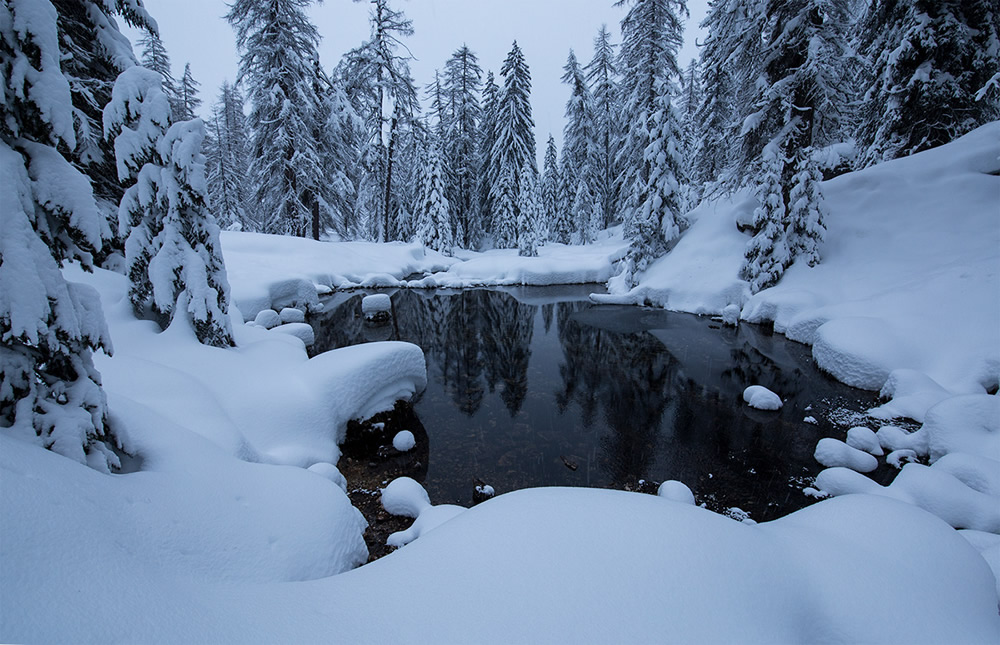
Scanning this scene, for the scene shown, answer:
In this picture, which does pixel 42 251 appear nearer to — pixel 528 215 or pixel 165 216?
pixel 165 216

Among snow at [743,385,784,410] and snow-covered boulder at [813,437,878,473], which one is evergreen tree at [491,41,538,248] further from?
snow-covered boulder at [813,437,878,473]

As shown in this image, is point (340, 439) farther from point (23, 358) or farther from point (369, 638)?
point (369, 638)

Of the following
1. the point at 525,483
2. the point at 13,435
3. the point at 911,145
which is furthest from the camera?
the point at 911,145

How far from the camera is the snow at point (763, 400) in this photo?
789 cm

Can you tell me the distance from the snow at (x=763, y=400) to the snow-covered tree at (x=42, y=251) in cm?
929

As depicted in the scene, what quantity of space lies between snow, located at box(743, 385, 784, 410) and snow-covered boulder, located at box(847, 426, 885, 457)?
1.43 meters

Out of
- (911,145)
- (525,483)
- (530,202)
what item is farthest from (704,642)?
(530,202)

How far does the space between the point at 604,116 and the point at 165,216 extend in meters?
36.1

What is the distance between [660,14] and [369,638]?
24.2 m

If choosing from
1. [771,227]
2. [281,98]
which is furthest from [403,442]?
[281,98]

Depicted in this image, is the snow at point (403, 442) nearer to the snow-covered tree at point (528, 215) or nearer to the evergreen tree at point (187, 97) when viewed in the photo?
the snow-covered tree at point (528, 215)

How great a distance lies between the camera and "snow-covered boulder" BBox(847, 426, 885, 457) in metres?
6.18

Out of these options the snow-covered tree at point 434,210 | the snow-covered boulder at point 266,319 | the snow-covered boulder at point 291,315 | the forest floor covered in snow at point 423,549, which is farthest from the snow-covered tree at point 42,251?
the snow-covered tree at point 434,210

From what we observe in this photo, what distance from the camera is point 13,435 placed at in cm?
255
